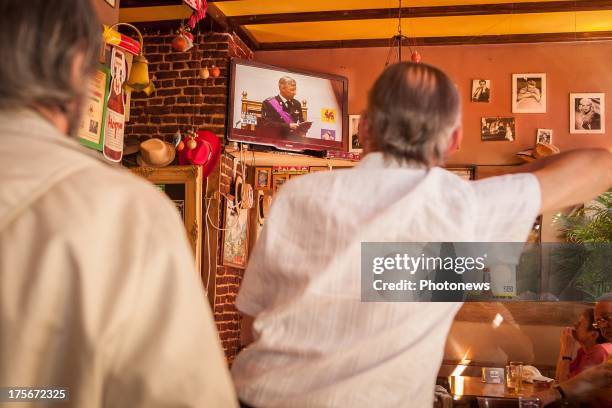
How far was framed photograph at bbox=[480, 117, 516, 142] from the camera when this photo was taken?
6.18m

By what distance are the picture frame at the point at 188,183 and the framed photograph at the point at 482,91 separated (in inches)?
104

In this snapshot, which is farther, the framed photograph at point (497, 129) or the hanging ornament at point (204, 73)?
the framed photograph at point (497, 129)

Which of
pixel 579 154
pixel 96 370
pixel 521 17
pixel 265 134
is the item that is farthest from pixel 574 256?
pixel 96 370

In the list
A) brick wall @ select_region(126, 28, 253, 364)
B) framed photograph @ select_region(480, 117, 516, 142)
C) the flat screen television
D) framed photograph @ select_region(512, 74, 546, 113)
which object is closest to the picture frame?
brick wall @ select_region(126, 28, 253, 364)

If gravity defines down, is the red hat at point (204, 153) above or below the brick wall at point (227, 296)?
above

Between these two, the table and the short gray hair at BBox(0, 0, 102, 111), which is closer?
the short gray hair at BBox(0, 0, 102, 111)

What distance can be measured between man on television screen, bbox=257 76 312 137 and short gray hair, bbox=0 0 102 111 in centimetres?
504

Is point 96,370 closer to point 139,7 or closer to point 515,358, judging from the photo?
point 139,7

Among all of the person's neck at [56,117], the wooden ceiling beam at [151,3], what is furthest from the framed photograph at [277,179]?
the person's neck at [56,117]

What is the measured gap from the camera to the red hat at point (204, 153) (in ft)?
17.5

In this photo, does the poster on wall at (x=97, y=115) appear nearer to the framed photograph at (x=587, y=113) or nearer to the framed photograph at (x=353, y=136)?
the framed photograph at (x=353, y=136)

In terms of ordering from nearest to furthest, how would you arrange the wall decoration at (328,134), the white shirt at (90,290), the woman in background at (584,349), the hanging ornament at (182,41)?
1. the white shirt at (90,290)
2. the woman in background at (584,349)
3. the hanging ornament at (182,41)
4. the wall decoration at (328,134)

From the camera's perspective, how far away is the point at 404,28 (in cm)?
602

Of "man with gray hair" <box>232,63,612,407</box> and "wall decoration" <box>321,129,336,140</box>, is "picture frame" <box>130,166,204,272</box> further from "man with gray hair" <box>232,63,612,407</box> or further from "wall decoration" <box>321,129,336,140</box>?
"man with gray hair" <box>232,63,612,407</box>
